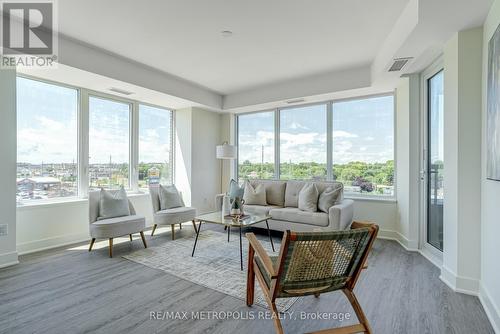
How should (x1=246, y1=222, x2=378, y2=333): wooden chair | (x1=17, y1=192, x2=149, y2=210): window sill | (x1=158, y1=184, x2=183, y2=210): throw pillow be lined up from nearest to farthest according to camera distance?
(x1=246, y1=222, x2=378, y2=333): wooden chair < (x1=17, y1=192, x2=149, y2=210): window sill < (x1=158, y1=184, x2=183, y2=210): throw pillow

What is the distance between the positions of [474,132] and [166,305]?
3.23 m

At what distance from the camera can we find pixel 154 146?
554cm

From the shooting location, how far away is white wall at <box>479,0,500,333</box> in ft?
6.55

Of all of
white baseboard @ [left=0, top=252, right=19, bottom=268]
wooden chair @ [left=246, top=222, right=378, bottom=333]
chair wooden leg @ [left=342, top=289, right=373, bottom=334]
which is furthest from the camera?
white baseboard @ [left=0, top=252, right=19, bottom=268]

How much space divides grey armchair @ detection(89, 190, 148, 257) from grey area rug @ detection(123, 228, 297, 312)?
0.33m

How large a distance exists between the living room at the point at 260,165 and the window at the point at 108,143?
0.11 feet

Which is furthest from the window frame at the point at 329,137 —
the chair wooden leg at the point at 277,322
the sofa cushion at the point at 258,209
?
the chair wooden leg at the point at 277,322

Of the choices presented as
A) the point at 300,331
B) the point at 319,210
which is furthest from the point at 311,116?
the point at 300,331

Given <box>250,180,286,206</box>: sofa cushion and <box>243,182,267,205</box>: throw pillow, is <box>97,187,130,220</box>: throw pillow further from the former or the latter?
<box>250,180,286,206</box>: sofa cushion

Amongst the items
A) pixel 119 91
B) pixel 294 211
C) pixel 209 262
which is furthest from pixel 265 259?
pixel 119 91

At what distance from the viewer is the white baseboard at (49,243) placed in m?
3.53

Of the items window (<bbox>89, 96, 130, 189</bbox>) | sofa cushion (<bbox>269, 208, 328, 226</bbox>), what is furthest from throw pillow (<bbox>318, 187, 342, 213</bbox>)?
window (<bbox>89, 96, 130, 189</bbox>)

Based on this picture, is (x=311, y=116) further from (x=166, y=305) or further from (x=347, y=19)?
(x=166, y=305)

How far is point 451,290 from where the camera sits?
98.4 inches
